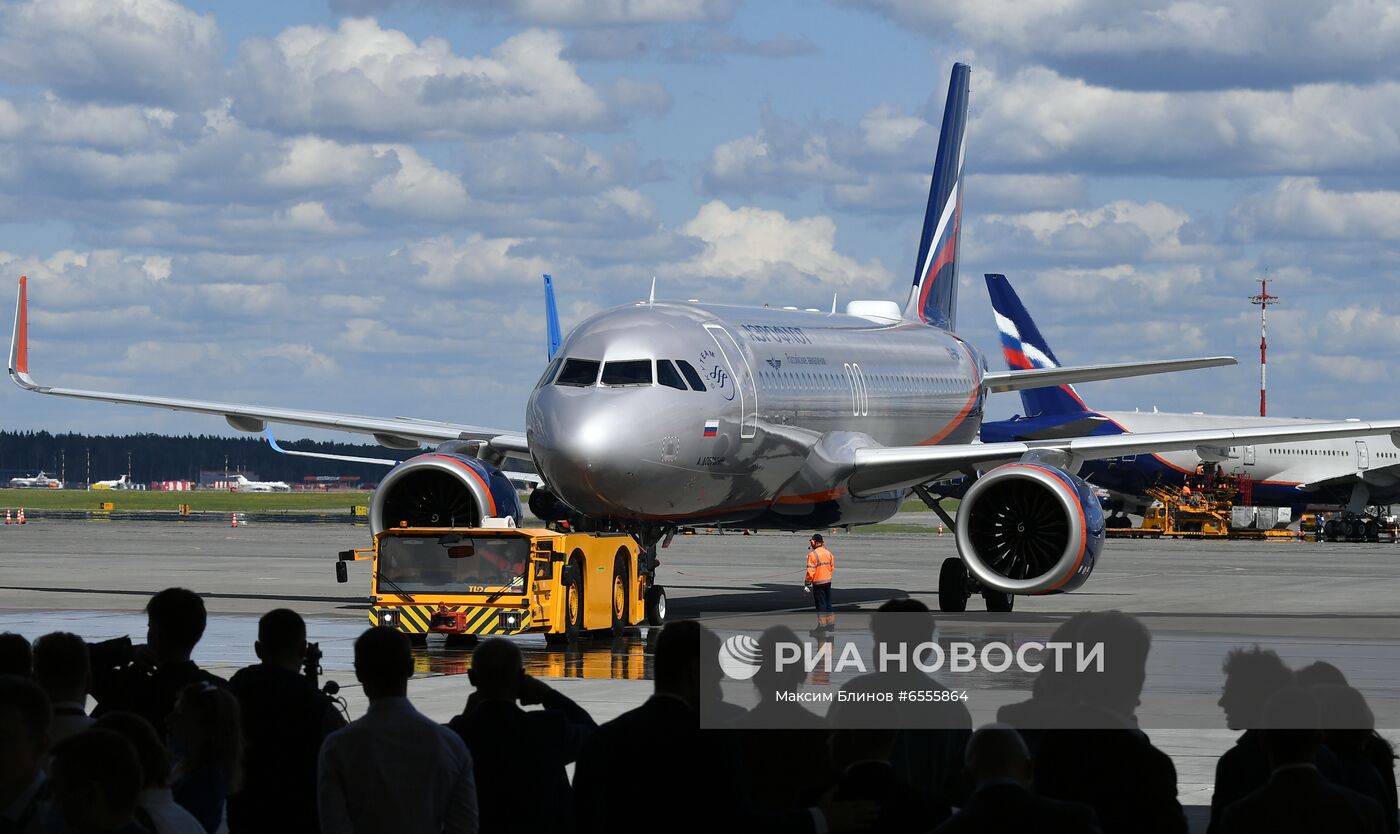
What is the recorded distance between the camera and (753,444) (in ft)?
75.6

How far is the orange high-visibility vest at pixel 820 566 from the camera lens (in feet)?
80.5

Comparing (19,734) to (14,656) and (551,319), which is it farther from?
(551,319)

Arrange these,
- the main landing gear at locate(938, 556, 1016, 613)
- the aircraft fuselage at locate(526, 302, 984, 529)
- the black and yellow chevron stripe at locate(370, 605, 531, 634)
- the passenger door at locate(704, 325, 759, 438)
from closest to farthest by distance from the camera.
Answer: the black and yellow chevron stripe at locate(370, 605, 531, 634), the aircraft fuselage at locate(526, 302, 984, 529), the passenger door at locate(704, 325, 759, 438), the main landing gear at locate(938, 556, 1016, 613)

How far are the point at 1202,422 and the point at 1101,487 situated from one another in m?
4.26

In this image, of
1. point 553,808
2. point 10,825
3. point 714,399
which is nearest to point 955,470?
point 714,399

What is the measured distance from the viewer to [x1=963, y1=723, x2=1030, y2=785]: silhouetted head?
216 inches

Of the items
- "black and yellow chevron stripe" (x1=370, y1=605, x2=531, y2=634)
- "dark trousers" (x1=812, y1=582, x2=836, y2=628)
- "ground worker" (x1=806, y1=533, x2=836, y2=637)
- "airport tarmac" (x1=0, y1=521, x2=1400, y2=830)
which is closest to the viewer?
"airport tarmac" (x1=0, y1=521, x2=1400, y2=830)

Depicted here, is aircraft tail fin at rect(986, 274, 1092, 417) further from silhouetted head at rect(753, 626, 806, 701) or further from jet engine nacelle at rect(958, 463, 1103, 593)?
silhouetted head at rect(753, 626, 806, 701)

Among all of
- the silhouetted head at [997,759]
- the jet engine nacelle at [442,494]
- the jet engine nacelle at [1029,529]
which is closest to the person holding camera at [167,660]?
the silhouetted head at [997,759]

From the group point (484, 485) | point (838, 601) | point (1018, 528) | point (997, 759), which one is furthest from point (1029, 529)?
point (997, 759)

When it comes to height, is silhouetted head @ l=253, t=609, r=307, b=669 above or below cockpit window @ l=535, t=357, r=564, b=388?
below

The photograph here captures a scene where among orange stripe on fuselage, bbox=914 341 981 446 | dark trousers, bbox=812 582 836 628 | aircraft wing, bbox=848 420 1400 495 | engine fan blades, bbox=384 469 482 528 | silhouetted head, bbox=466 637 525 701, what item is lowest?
dark trousers, bbox=812 582 836 628

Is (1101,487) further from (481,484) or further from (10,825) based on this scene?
(10,825)

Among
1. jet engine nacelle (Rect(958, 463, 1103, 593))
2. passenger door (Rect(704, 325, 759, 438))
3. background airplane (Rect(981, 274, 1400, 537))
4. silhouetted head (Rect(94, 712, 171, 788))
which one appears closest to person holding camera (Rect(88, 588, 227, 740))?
silhouetted head (Rect(94, 712, 171, 788))
